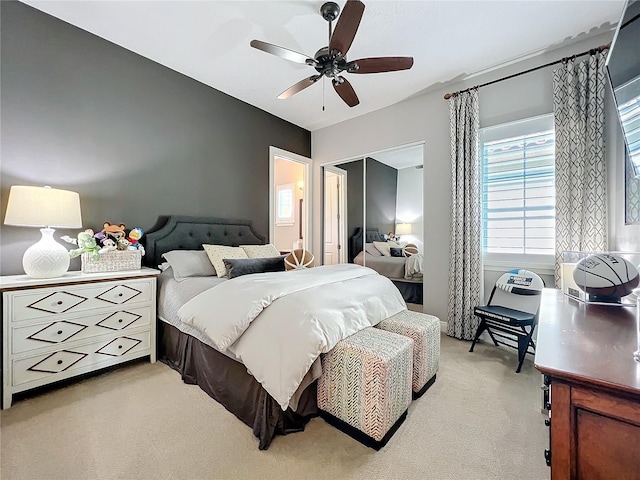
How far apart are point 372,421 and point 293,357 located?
0.54m

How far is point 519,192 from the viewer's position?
2865 mm

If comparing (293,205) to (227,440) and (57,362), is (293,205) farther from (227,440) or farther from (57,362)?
(227,440)

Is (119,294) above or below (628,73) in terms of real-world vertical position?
below

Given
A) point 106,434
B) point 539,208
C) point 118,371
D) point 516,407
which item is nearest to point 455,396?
point 516,407

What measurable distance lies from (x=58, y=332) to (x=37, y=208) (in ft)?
2.87

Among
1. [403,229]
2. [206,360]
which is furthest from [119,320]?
[403,229]

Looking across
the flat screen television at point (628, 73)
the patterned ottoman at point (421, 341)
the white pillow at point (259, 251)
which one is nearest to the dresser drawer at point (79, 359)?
the white pillow at point (259, 251)

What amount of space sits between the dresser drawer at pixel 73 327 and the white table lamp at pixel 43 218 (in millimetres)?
354

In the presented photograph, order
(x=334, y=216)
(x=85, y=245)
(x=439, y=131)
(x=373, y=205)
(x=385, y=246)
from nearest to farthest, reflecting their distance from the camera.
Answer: (x=85, y=245) < (x=439, y=131) < (x=385, y=246) < (x=373, y=205) < (x=334, y=216)

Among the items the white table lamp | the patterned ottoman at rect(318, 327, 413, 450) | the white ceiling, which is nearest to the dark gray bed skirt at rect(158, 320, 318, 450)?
the patterned ottoman at rect(318, 327, 413, 450)

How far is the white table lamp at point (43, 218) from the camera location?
1899mm

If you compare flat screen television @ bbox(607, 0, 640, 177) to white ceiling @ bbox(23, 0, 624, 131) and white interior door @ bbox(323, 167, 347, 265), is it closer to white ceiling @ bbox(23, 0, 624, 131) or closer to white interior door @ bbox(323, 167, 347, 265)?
white ceiling @ bbox(23, 0, 624, 131)

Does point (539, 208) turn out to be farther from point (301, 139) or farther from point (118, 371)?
point (118, 371)

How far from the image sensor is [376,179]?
13.2 feet
